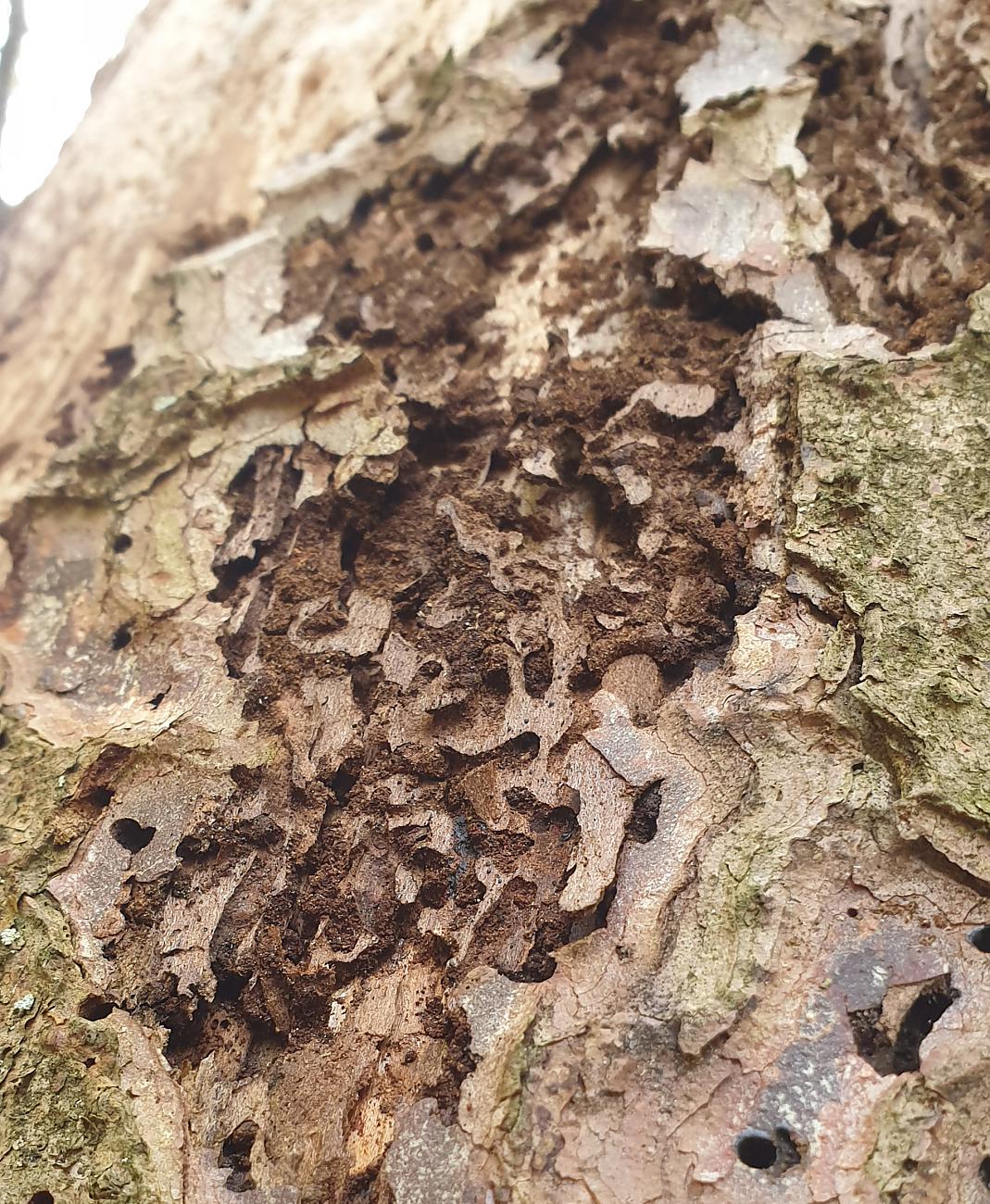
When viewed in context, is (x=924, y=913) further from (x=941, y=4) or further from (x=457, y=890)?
(x=941, y=4)

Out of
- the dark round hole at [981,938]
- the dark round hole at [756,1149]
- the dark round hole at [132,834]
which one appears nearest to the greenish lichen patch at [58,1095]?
the dark round hole at [132,834]

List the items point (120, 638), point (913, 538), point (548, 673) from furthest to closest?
point (120, 638), point (548, 673), point (913, 538)

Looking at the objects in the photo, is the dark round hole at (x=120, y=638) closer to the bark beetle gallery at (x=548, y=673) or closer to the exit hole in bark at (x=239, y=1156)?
the bark beetle gallery at (x=548, y=673)

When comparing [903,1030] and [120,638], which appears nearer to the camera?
[903,1030]

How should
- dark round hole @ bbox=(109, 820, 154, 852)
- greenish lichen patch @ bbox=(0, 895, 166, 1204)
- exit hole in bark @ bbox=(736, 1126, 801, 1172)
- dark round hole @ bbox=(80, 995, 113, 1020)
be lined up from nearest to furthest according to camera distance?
exit hole in bark @ bbox=(736, 1126, 801, 1172)
greenish lichen patch @ bbox=(0, 895, 166, 1204)
dark round hole @ bbox=(80, 995, 113, 1020)
dark round hole @ bbox=(109, 820, 154, 852)

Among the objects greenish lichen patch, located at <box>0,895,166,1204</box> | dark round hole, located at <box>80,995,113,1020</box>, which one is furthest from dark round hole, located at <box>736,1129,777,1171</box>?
dark round hole, located at <box>80,995,113,1020</box>

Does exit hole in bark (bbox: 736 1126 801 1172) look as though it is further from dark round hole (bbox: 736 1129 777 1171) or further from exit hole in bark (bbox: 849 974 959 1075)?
exit hole in bark (bbox: 849 974 959 1075)

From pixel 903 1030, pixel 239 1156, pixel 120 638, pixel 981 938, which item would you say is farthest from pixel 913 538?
pixel 120 638

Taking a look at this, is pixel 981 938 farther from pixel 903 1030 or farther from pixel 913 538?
pixel 913 538

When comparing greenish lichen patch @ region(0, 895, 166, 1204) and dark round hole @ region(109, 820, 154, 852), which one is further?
dark round hole @ region(109, 820, 154, 852)
